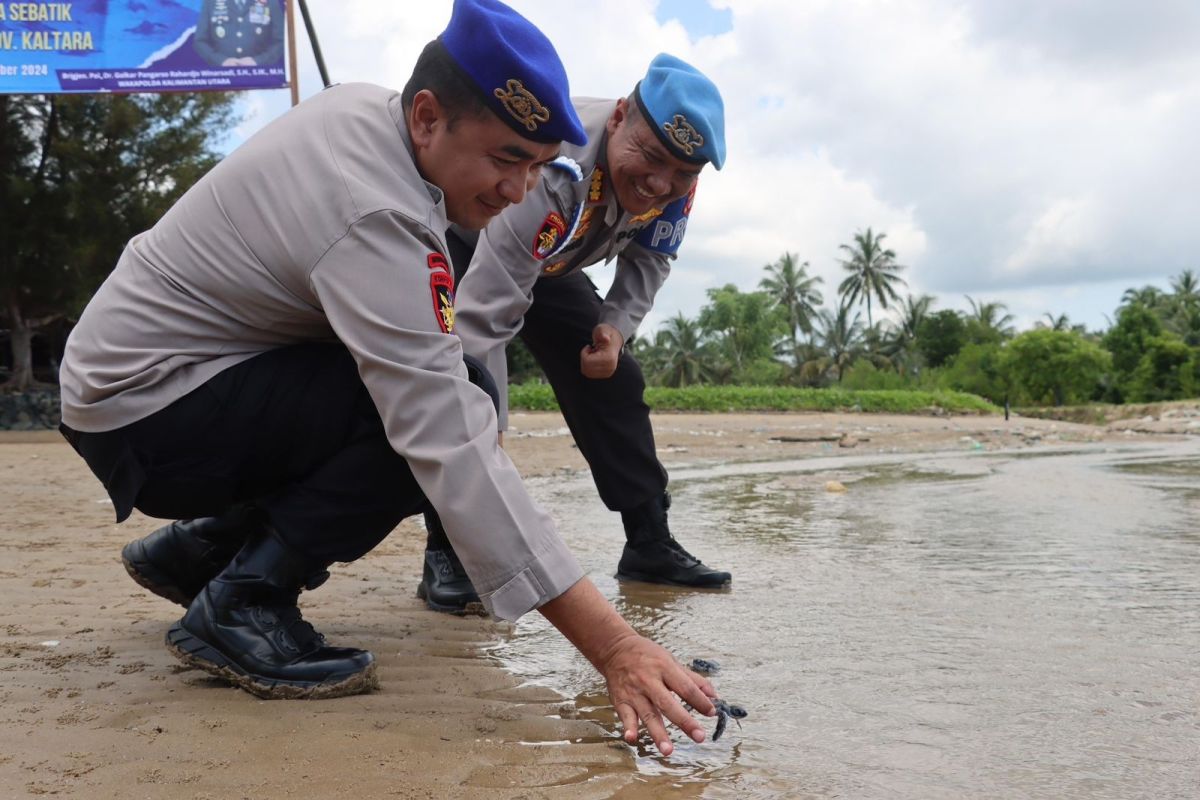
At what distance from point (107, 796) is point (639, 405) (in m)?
2.14

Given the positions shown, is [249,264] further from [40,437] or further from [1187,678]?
[40,437]

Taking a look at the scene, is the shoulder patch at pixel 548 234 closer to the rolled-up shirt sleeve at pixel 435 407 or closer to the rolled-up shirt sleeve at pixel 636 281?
the rolled-up shirt sleeve at pixel 636 281

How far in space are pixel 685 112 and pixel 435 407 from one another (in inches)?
55.6

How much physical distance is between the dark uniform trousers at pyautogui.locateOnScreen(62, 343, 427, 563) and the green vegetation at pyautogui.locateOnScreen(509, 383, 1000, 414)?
2258 cm

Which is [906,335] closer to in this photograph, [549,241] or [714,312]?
[714,312]

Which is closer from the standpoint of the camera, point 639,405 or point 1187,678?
point 1187,678

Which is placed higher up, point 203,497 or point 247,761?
point 203,497

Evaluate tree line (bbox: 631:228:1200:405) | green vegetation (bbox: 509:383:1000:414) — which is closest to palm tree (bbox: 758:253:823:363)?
tree line (bbox: 631:228:1200:405)

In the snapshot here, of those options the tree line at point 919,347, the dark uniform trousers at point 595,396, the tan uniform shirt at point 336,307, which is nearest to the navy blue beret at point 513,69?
the tan uniform shirt at point 336,307

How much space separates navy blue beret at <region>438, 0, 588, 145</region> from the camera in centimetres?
172

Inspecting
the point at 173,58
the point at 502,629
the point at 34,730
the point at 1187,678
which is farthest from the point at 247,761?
the point at 173,58

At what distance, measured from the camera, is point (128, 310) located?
1.91m

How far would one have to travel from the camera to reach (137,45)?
488 inches

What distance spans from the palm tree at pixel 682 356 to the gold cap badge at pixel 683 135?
5229 centimetres
